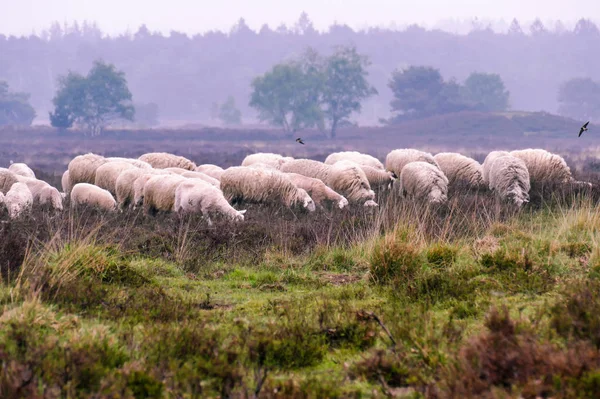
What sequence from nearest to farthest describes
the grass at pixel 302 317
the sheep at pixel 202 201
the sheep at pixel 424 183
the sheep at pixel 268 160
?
1. the grass at pixel 302 317
2. the sheep at pixel 202 201
3. the sheep at pixel 424 183
4. the sheep at pixel 268 160

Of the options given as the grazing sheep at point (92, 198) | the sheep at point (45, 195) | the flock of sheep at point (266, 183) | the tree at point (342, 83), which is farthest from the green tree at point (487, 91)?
the grazing sheep at point (92, 198)

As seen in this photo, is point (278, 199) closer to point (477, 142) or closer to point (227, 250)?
point (227, 250)

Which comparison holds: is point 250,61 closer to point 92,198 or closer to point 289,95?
point 289,95

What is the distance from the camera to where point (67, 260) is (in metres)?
7.02

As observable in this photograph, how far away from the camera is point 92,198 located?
50.1 feet

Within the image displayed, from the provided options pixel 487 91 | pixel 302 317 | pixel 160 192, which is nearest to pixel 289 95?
pixel 487 91

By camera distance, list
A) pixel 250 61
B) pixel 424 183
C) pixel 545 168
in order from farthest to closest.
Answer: pixel 250 61
pixel 545 168
pixel 424 183

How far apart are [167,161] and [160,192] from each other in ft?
18.8

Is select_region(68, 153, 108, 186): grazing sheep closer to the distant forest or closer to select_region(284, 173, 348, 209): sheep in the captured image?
select_region(284, 173, 348, 209): sheep

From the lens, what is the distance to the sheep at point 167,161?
19.2 metres

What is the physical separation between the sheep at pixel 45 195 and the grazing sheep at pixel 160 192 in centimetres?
173

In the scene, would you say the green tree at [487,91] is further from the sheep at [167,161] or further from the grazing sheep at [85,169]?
the grazing sheep at [85,169]

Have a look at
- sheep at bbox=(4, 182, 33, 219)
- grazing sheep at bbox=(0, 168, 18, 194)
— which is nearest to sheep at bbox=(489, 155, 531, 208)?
sheep at bbox=(4, 182, 33, 219)

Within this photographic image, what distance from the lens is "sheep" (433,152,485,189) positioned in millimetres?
18109
